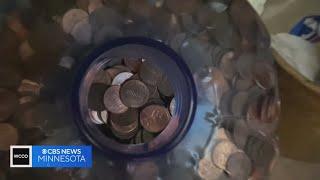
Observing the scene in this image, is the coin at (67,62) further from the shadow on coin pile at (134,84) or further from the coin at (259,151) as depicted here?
the coin at (259,151)

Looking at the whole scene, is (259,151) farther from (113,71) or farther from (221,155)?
(113,71)

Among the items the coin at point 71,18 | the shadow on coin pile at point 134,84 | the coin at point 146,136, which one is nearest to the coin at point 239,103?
the shadow on coin pile at point 134,84

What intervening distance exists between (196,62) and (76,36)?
147 millimetres

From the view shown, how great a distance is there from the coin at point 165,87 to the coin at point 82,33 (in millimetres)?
99

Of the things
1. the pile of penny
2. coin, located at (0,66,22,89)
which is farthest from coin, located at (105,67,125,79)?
coin, located at (0,66,22,89)

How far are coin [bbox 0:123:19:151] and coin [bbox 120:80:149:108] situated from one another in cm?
13

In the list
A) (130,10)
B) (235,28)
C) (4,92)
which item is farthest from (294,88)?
(4,92)

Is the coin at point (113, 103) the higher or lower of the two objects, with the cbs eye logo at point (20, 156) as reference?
higher

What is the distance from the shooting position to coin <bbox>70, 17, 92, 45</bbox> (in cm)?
75

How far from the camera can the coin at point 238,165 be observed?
756mm

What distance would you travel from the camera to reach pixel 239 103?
0.77m

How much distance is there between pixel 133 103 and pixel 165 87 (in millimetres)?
44

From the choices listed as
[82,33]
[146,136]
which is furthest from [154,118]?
[82,33]

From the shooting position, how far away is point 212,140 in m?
0.75
